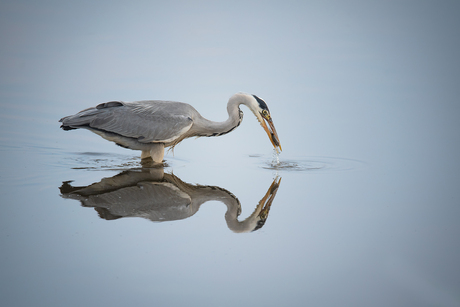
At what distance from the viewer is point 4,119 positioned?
33.2 ft

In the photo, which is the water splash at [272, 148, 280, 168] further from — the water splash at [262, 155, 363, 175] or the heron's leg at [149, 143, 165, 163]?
the heron's leg at [149, 143, 165, 163]

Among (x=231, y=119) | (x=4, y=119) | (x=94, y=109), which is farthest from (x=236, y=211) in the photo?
(x=4, y=119)

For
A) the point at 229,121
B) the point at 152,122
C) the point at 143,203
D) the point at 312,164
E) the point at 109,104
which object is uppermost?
the point at 109,104

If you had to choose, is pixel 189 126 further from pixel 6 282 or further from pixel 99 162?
pixel 6 282

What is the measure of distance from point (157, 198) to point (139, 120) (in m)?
2.44

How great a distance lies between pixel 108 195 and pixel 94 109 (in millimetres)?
2548

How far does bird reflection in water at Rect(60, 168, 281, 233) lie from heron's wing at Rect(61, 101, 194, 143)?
42.8 inches

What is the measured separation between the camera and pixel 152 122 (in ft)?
24.7

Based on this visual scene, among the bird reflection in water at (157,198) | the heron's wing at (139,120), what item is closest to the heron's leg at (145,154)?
the heron's wing at (139,120)

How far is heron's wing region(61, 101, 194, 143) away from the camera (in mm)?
7336

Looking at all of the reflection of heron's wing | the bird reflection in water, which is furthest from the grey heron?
the reflection of heron's wing

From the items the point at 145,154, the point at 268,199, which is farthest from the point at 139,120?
the point at 268,199

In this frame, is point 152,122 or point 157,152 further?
point 157,152

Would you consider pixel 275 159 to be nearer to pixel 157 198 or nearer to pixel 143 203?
pixel 157 198
